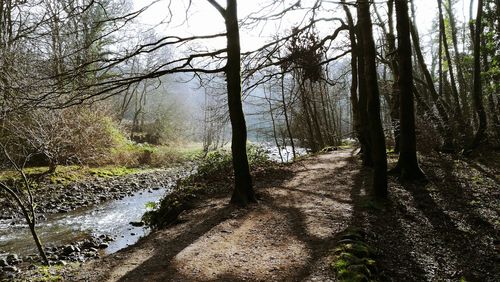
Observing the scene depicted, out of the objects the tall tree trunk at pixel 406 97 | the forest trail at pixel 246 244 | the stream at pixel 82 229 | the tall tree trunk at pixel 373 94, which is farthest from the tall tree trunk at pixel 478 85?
the stream at pixel 82 229

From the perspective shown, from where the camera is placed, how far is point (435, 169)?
33.1 feet

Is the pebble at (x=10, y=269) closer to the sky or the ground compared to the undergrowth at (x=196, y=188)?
closer to the ground

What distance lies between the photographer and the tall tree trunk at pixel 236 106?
24.2 ft

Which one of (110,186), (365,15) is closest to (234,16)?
(365,15)

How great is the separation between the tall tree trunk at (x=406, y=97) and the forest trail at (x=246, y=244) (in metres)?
1.56

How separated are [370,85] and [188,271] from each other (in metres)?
4.93

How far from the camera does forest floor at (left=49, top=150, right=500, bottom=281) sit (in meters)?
4.95

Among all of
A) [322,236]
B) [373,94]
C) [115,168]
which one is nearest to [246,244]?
[322,236]

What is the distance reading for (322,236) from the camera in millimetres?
6000

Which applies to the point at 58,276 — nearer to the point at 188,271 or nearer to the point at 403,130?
the point at 188,271

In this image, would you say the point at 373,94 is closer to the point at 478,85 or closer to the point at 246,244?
the point at 246,244

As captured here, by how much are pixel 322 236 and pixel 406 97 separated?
4.61 m

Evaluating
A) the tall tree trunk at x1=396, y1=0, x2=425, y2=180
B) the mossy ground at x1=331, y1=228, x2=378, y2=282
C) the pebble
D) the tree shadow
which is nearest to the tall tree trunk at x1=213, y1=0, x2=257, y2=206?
the tree shadow

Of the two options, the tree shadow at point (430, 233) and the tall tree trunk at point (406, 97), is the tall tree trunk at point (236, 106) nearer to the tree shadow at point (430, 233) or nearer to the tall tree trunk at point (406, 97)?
the tree shadow at point (430, 233)
